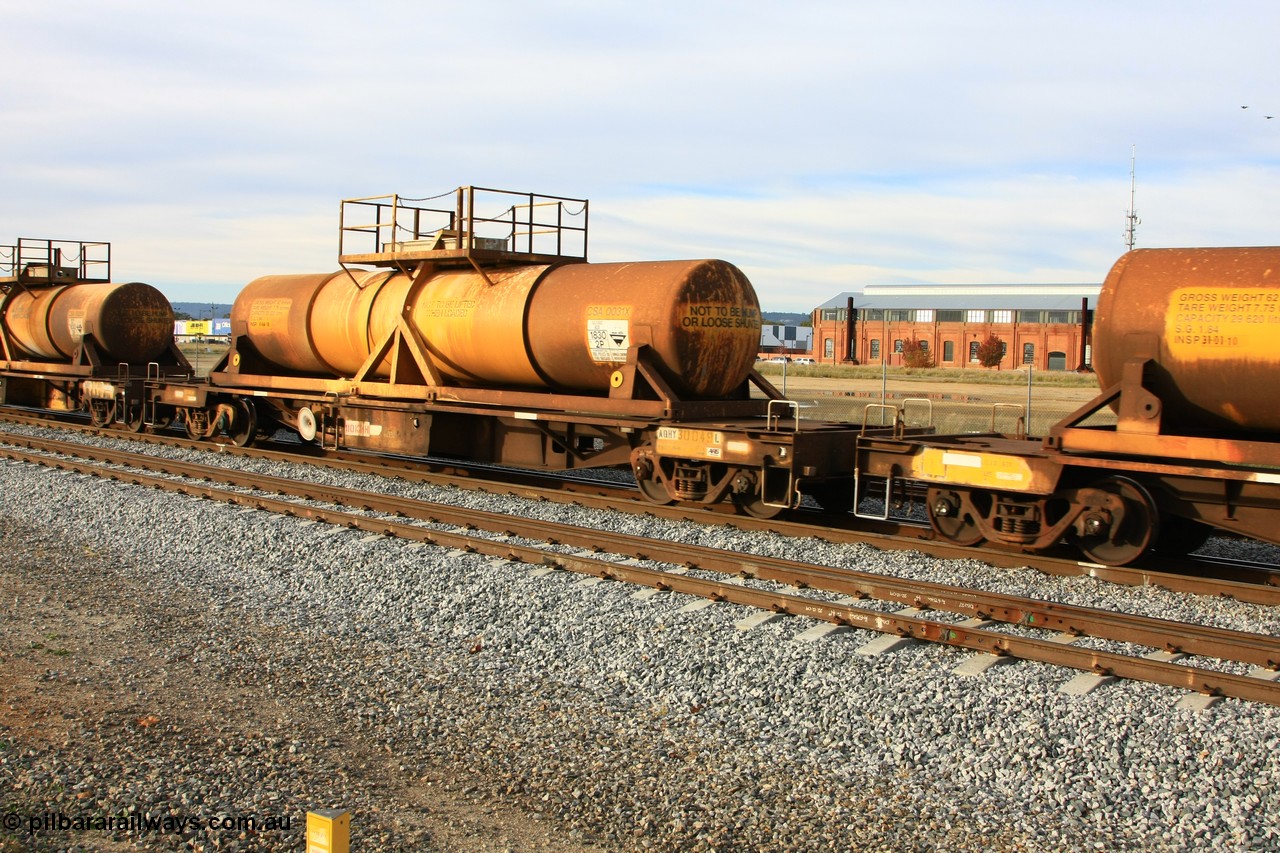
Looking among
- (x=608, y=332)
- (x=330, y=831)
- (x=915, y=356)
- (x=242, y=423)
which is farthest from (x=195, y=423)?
(x=915, y=356)

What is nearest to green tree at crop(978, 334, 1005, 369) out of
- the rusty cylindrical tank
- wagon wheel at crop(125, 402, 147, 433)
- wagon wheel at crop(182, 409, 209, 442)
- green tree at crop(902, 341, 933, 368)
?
green tree at crop(902, 341, 933, 368)

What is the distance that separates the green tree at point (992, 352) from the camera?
76812 mm

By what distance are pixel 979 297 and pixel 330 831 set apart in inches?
3283

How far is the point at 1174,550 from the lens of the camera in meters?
10.7

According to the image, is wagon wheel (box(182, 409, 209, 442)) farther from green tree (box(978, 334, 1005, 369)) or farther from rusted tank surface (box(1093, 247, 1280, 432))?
green tree (box(978, 334, 1005, 369))

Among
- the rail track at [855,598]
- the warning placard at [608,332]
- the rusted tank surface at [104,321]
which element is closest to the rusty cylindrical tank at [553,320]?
the warning placard at [608,332]

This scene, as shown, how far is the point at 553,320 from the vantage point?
14234 millimetres

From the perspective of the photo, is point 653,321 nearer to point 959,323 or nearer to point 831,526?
point 831,526

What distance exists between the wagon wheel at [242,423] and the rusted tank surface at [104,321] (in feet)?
19.5

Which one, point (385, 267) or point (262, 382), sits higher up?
point (385, 267)

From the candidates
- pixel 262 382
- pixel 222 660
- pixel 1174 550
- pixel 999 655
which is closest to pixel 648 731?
pixel 999 655

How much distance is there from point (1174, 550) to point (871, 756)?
6.38 m

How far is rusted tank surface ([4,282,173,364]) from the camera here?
23906mm

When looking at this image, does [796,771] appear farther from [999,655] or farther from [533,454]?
[533,454]
